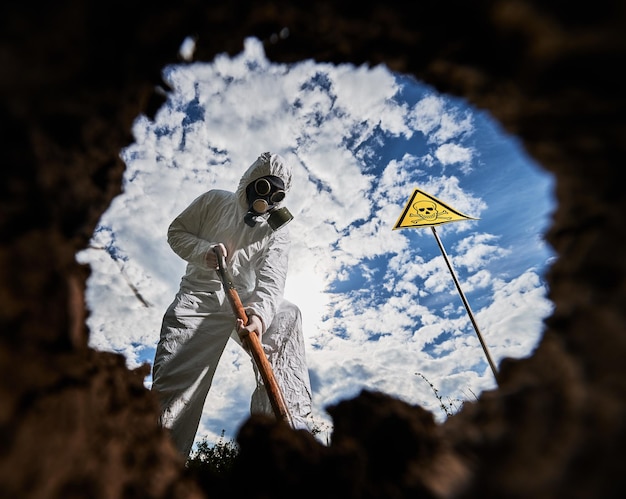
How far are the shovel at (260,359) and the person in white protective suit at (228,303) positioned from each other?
71 mm

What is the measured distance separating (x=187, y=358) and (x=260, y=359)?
0.95 m

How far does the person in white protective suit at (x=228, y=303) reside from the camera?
2.75m

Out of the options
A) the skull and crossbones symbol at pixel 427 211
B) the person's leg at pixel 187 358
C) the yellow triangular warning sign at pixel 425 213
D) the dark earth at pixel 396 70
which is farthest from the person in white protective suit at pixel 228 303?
the skull and crossbones symbol at pixel 427 211

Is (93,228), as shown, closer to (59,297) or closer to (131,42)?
(59,297)

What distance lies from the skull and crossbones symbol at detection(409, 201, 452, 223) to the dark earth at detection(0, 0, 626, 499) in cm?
471

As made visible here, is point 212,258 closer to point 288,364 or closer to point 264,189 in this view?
point 264,189

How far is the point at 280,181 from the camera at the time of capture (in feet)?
12.1

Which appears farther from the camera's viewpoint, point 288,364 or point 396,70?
point 288,364

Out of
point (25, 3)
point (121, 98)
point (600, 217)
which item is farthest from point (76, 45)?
point (600, 217)

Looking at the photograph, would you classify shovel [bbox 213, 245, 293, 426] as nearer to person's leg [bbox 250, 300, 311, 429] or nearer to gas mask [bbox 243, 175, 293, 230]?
person's leg [bbox 250, 300, 311, 429]

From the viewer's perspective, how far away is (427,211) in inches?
205

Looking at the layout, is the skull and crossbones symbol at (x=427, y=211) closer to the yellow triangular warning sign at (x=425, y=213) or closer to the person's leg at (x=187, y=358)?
the yellow triangular warning sign at (x=425, y=213)

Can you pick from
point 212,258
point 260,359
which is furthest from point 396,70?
point 212,258

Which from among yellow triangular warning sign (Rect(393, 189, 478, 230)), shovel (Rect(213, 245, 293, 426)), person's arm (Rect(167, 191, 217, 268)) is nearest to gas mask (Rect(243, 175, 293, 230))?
person's arm (Rect(167, 191, 217, 268))
